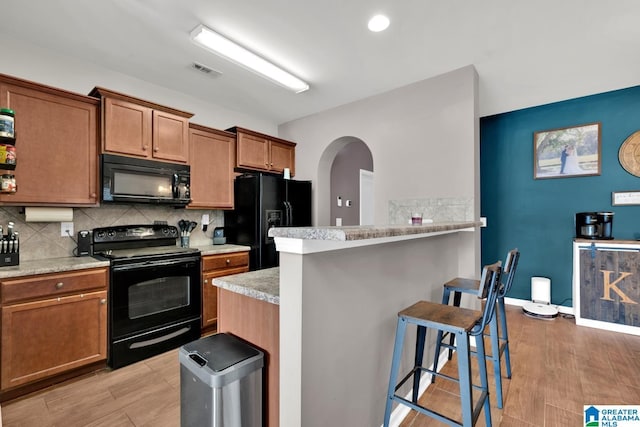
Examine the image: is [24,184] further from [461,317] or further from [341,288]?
[461,317]

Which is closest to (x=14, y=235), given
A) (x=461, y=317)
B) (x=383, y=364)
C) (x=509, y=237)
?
(x=383, y=364)

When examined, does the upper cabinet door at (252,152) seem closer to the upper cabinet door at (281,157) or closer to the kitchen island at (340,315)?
the upper cabinet door at (281,157)

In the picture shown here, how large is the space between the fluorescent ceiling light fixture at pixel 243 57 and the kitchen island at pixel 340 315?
1979 millimetres

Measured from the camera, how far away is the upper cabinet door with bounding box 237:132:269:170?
11.9 feet

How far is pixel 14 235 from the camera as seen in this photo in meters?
→ 2.09

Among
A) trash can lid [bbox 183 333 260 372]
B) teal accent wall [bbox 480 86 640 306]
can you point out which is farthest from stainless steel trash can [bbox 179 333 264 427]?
teal accent wall [bbox 480 86 640 306]

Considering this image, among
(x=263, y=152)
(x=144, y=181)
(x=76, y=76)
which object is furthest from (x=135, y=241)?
(x=263, y=152)

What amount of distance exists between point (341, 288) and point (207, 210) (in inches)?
112

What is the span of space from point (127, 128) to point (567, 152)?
4954mm

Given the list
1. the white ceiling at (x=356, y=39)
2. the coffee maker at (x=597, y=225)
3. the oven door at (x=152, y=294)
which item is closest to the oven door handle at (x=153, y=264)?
the oven door at (x=152, y=294)

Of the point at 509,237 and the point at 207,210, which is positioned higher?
the point at 207,210

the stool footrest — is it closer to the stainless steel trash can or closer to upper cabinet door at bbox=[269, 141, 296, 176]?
the stainless steel trash can

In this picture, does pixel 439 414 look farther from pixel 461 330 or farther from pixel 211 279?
pixel 211 279

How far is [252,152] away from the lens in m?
3.75
